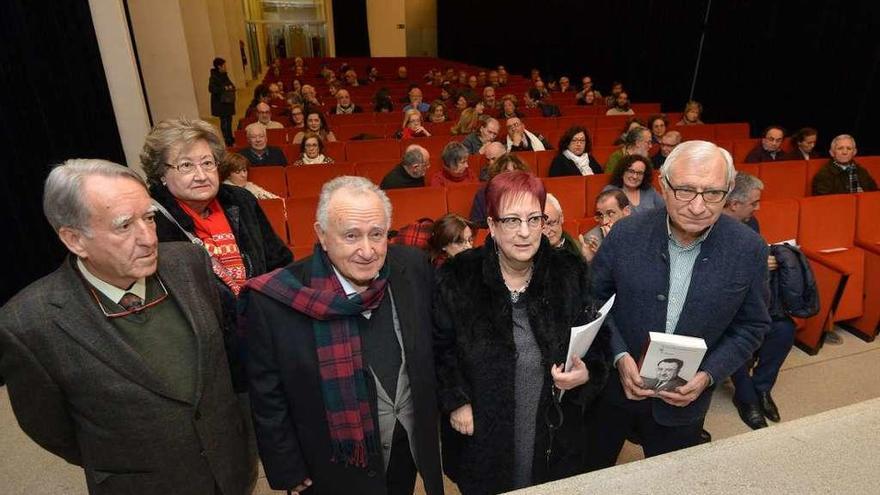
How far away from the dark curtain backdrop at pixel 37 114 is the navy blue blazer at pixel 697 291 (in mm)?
3553

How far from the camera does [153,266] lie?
49.5 inches

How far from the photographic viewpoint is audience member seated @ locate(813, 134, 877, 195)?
4.33m

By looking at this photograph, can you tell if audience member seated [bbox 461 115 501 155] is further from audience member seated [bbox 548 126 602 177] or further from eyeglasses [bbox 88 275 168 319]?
eyeglasses [bbox 88 275 168 319]

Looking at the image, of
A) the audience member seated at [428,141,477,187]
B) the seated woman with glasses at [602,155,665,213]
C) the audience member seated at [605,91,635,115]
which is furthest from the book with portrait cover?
the audience member seated at [605,91,635,115]

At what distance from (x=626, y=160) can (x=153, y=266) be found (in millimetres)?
3305

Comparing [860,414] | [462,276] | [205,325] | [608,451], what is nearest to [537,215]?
[462,276]

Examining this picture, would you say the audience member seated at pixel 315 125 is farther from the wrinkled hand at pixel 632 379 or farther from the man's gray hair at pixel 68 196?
the wrinkled hand at pixel 632 379

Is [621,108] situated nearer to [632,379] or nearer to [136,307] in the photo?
[632,379]

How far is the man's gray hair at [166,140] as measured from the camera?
161cm

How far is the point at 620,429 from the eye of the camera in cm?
182

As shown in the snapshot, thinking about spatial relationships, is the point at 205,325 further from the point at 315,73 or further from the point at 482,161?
the point at 315,73

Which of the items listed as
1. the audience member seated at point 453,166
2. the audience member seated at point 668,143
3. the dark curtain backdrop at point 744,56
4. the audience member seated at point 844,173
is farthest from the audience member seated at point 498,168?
the dark curtain backdrop at point 744,56

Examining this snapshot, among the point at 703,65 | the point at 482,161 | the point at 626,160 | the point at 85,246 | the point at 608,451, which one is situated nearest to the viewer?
the point at 85,246

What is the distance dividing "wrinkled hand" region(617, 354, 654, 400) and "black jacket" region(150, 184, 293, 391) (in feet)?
4.34
